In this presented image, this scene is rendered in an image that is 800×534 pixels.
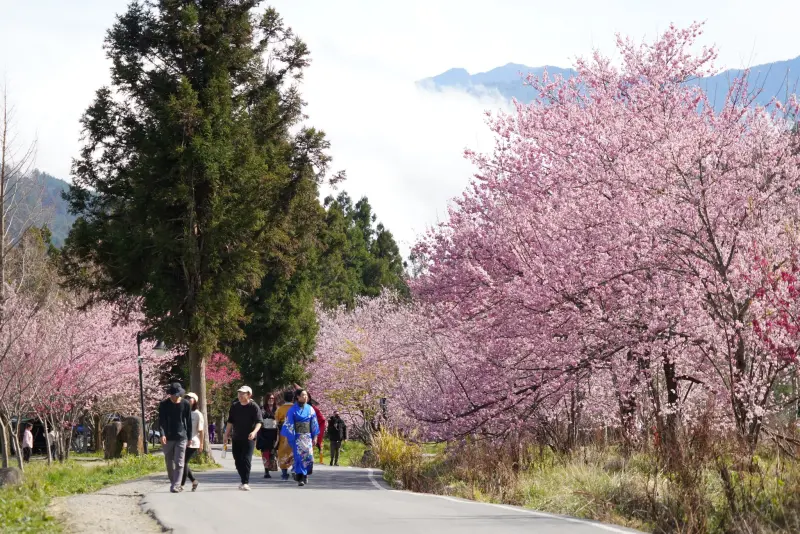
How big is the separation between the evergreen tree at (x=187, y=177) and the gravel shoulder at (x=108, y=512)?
768 centimetres

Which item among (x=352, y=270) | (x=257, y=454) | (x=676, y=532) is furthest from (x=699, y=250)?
(x=352, y=270)

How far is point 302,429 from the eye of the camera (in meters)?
18.7

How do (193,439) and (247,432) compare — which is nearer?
(247,432)

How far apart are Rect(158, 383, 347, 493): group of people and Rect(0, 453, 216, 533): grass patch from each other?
2094 millimetres

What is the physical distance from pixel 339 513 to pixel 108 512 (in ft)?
11.5

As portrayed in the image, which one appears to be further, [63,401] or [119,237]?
[63,401]

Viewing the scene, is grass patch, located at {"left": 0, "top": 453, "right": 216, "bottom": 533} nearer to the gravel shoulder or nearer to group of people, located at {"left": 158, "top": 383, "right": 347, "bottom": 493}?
the gravel shoulder

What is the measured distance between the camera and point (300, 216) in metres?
29.4

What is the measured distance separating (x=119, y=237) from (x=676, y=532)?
60.9 ft

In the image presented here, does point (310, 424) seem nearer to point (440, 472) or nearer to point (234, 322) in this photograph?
point (440, 472)

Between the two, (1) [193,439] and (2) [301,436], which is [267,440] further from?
(1) [193,439]

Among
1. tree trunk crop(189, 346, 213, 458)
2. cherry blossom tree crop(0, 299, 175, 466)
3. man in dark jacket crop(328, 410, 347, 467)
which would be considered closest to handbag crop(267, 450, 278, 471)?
tree trunk crop(189, 346, 213, 458)

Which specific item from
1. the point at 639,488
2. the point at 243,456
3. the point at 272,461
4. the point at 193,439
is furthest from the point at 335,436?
the point at 639,488

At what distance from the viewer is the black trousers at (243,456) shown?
1697 centimetres
